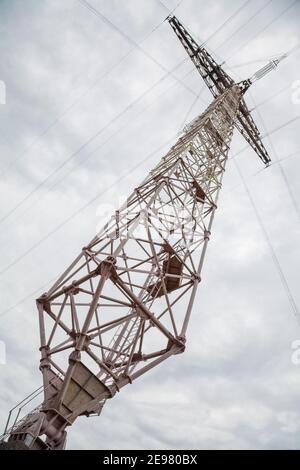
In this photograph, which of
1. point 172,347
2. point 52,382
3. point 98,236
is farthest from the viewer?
point 98,236

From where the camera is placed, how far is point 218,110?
58.0 feet

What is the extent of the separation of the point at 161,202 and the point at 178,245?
65.3 inches

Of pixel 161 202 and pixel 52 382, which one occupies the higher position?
pixel 161 202

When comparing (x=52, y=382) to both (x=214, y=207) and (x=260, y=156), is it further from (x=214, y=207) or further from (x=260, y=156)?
(x=260, y=156)

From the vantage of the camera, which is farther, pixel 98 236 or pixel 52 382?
pixel 98 236
